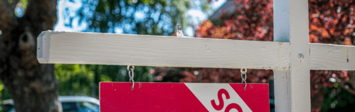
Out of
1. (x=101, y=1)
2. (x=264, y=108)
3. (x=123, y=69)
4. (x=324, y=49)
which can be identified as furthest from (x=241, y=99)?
(x=123, y=69)

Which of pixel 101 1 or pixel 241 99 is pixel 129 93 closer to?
pixel 241 99

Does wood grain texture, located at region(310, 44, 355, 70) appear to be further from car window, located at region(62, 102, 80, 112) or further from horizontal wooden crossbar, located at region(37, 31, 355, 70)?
car window, located at region(62, 102, 80, 112)

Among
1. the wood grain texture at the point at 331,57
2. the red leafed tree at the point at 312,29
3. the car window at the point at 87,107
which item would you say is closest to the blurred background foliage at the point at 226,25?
the red leafed tree at the point at 312,29

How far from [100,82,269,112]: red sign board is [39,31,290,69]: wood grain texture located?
0.30 ft

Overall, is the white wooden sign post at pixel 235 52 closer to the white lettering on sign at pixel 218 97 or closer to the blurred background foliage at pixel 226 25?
the white lettering on sign at pixel 218 97

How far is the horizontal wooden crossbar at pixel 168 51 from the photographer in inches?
35.6

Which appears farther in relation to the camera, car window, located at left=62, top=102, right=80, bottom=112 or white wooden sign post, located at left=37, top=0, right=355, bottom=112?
car window, located at left=62, top=102, right=80, bottom=112

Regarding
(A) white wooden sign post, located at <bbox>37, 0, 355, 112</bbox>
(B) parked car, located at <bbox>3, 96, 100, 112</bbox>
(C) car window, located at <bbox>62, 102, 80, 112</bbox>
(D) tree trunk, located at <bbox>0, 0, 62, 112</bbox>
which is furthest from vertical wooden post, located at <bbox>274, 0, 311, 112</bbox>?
(C) car window, located at <bbox>62, 102, 80, 112</bbox>

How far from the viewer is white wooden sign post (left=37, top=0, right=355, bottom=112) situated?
91 cm

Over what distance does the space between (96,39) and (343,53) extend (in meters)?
1.04

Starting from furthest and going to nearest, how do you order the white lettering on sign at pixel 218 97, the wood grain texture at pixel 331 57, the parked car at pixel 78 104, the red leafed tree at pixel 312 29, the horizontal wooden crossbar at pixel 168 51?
the parked car at pixel 78 104
the red leafed tree at pixel 312 29
the wood grain texture at pixel 331 57
the white lettering on sign at pixel 218 97
the horizontal wooden crossbar at pixel 168 51

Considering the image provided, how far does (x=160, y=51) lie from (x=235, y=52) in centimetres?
29

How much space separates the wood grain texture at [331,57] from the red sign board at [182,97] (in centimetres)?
24

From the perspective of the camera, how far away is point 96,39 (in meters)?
0.93
